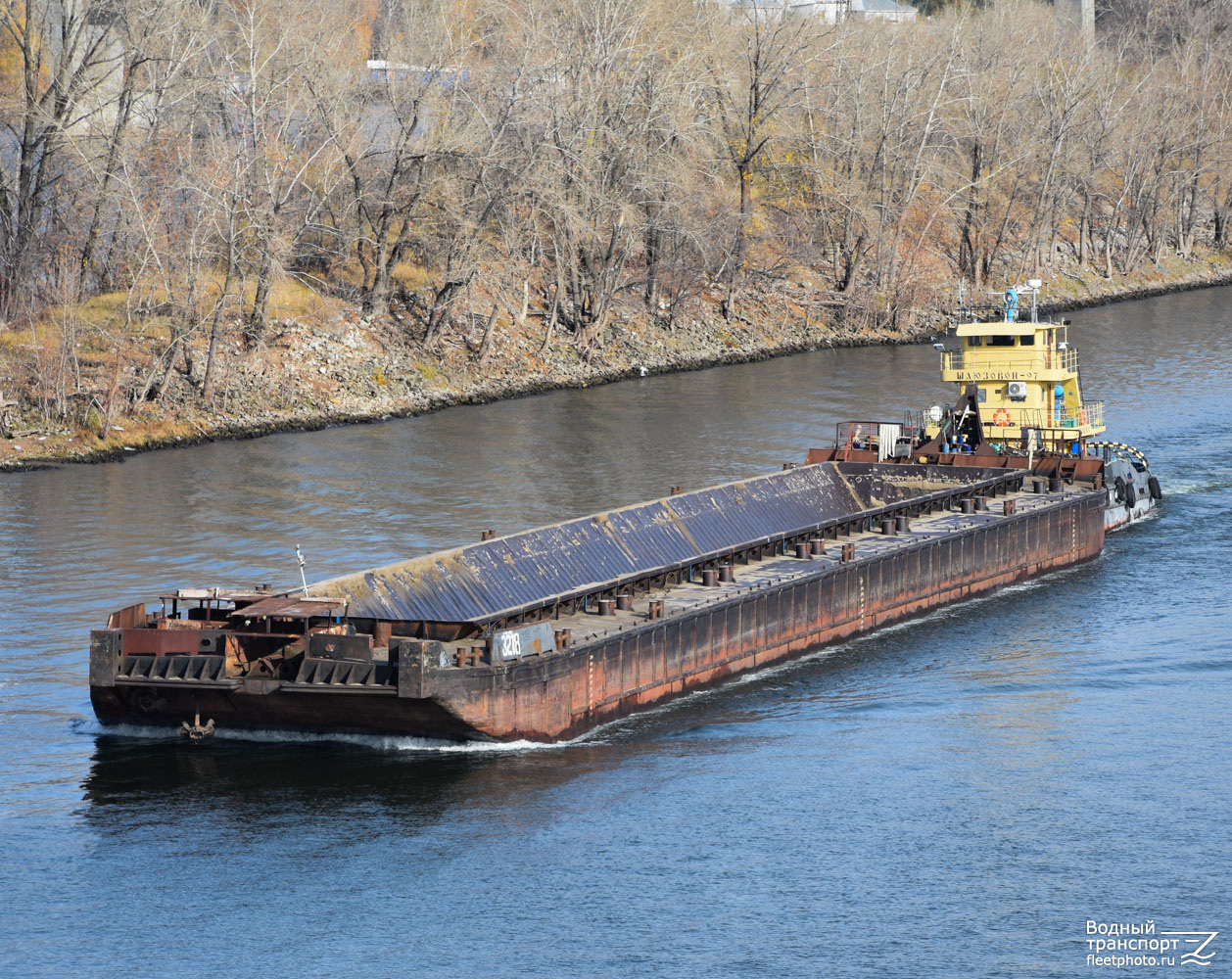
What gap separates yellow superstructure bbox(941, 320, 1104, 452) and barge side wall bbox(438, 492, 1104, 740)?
4825 mm

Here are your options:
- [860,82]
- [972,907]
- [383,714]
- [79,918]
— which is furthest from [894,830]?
[860,82]

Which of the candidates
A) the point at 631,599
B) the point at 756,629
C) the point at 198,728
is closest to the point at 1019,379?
the point at 756,629

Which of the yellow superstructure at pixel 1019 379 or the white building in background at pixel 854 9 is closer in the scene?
the yellow superstructure at pixel 1019 379

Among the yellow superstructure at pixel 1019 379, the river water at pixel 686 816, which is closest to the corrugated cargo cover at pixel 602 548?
the river water at pixel 686 816

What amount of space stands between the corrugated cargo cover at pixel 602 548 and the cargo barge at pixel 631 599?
51 mm

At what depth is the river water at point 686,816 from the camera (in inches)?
799

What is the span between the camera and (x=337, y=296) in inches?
2655

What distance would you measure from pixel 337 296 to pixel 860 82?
30.3m

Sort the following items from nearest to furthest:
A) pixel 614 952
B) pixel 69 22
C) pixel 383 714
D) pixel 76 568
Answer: pixel 614 952, pixel 383 714, pixel 76 568, pixel 69 22

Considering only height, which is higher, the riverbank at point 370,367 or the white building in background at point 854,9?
the white building in background at point 854,9

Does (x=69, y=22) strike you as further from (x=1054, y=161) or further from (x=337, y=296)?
(x=1054, y=161)

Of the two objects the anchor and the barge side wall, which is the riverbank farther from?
the barge side wall

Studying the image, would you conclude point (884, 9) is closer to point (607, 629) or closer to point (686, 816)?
point (607, 629)

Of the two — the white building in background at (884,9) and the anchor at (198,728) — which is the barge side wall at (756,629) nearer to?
the anchor at (198,728)
